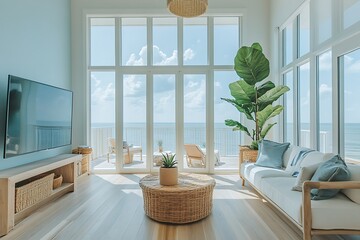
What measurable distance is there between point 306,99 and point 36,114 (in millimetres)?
4431

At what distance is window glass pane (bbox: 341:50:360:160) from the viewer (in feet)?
9.88

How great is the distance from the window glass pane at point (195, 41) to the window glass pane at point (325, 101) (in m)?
2.63

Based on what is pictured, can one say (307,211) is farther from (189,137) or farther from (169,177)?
(189,137)

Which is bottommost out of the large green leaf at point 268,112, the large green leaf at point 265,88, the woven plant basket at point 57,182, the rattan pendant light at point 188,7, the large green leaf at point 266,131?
the woven plant basket at point 57,182

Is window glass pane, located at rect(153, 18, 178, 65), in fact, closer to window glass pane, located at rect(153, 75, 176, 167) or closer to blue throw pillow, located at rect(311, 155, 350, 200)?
window glass pane, located at rect(153, 75, 176, 167)

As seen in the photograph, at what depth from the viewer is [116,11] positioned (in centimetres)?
567

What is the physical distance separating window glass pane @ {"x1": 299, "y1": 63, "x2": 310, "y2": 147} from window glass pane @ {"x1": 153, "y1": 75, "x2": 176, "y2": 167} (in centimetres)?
271

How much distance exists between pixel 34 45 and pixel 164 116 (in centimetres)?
293

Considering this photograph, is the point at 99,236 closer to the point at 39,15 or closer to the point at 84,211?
the point at 84,211

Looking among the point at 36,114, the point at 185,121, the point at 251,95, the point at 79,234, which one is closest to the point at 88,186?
the point at 36,114

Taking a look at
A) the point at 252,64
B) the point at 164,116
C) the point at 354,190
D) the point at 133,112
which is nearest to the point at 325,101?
the point at 252,64

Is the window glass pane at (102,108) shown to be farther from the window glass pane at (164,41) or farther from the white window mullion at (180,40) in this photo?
the white window mullion at (180,40)

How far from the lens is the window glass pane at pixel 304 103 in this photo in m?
4.23

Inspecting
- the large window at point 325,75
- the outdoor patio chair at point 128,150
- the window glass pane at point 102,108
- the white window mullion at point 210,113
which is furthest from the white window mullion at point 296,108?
the window glass pane at point 102,108
